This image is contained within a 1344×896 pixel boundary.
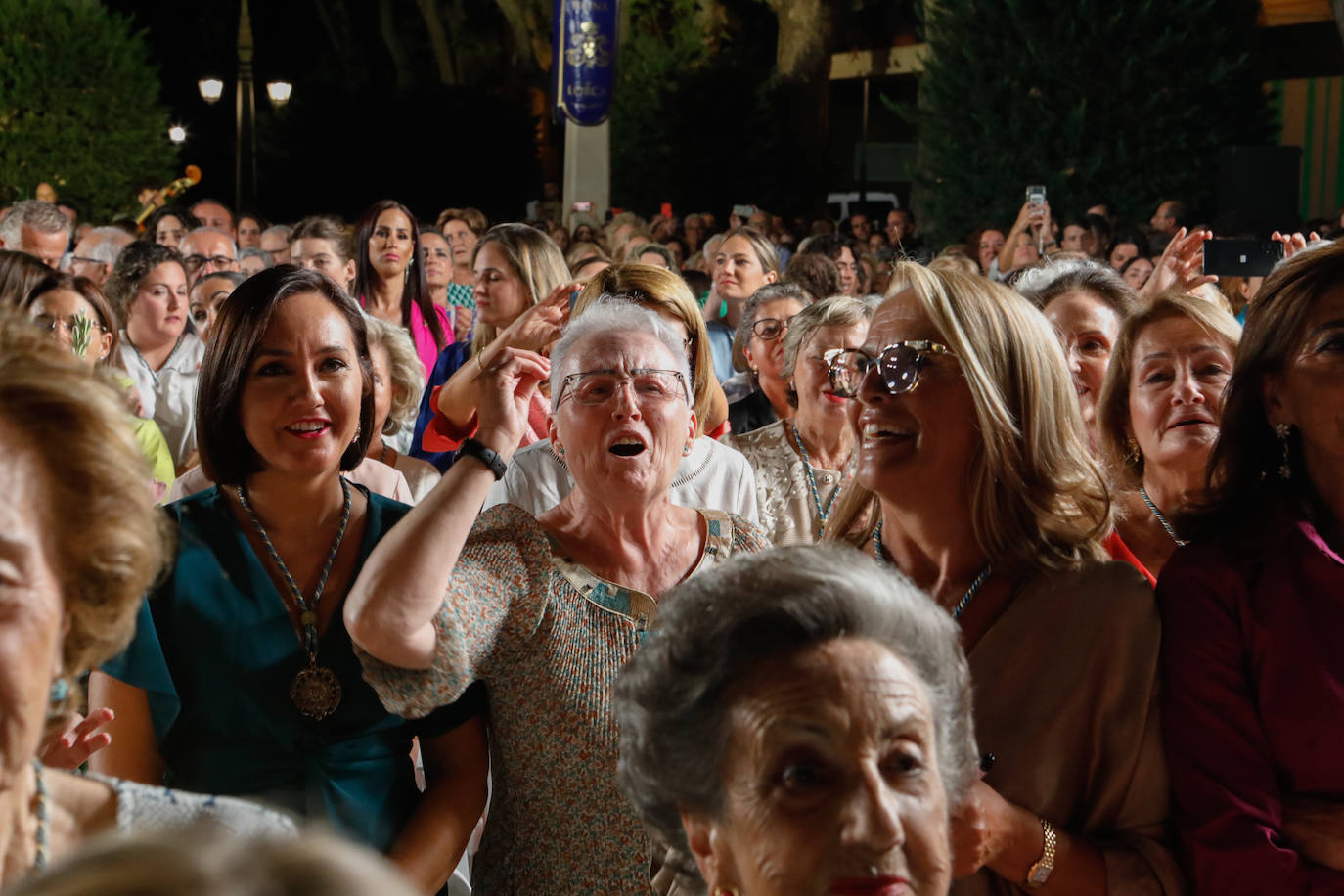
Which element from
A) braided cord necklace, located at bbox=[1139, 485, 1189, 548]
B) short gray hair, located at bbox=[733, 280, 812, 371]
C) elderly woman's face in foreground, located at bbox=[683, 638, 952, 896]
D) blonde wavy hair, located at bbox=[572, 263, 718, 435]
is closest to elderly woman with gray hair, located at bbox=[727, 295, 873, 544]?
blonde wavy hair, located at bbox=[572, 263, 718, 435]

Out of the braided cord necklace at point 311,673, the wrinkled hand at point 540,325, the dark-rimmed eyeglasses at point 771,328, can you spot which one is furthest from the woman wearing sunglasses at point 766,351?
the braided cord necklace at point 311,673

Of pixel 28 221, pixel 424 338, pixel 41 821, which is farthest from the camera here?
pixel 28 221

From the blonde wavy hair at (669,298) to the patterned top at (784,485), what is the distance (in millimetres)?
187

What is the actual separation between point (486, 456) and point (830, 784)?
0.97 metres

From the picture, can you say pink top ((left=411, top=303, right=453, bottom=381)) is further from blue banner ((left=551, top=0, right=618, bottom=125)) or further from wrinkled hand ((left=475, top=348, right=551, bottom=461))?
blue banner ((left=551, top=0, right=618, bottom=125))

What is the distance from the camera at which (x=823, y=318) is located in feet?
14.4

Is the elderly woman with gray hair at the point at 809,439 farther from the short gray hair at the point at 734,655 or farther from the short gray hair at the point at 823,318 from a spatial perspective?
the short gray hair at the point at 734,655

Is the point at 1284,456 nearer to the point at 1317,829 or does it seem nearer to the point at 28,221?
the point at 1317,829

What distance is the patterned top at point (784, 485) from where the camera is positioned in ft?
12.9

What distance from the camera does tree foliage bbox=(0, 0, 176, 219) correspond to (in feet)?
59.3

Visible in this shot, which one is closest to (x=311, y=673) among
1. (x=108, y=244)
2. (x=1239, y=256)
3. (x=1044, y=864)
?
(x=1044, y=864)

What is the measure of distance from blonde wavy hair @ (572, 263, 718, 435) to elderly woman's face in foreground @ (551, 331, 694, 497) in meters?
1.23

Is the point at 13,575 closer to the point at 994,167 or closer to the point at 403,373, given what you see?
the point at 403,373

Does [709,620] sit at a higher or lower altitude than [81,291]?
lower
